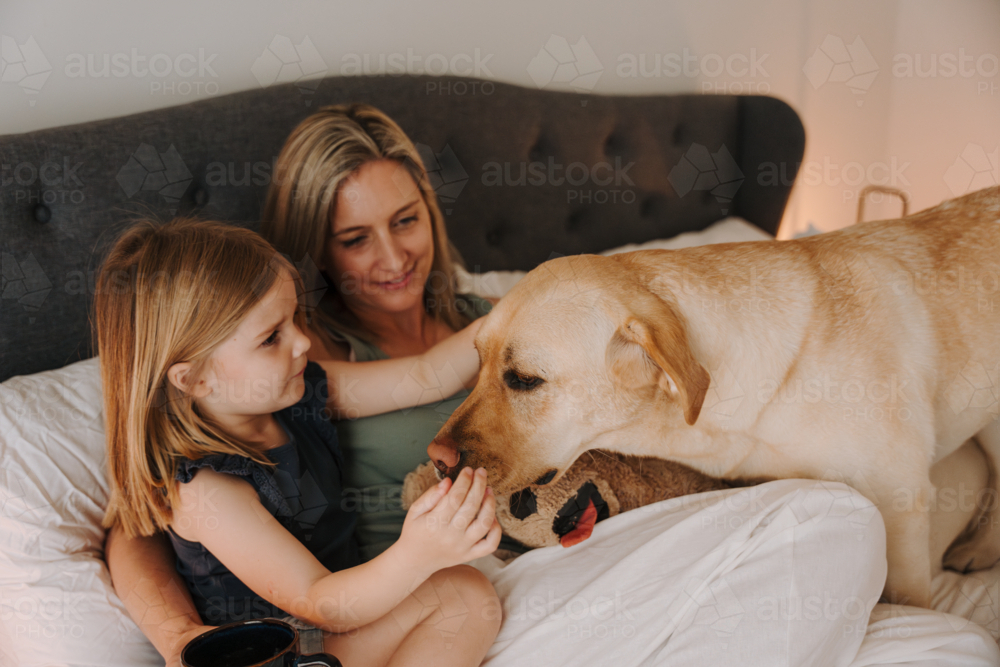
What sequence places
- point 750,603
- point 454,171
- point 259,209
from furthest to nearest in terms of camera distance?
point 454,171 → point 259,209 → point 750,603

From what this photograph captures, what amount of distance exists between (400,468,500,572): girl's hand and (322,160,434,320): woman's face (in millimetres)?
693

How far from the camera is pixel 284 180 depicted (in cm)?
147

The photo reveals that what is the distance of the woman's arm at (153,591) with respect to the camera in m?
1.00

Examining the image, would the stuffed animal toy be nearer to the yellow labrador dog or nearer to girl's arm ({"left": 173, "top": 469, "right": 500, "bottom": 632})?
the yellow labrador dog

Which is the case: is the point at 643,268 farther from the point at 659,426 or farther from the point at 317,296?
the point at 317,296

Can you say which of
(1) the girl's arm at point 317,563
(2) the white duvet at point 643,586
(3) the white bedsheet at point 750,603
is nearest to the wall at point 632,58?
(2) the white duvet at point 643,586

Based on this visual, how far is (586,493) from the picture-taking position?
3.82 ft

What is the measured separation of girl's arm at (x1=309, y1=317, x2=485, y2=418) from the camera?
1341mm

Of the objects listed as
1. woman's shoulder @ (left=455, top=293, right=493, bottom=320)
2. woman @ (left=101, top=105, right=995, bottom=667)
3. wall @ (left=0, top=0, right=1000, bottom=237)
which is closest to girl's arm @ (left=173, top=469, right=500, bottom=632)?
woman @ (left=101, top=105, right=995, bottom=667)

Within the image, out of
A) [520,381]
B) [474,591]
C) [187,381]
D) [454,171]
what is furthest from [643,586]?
[454,171]

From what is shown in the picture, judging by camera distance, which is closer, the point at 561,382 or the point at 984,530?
the point at 561,382

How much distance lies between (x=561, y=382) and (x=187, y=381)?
0.64 m

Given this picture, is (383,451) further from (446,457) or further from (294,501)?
(446,457)

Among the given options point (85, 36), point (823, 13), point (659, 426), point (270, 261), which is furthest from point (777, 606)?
point (823, 13)
